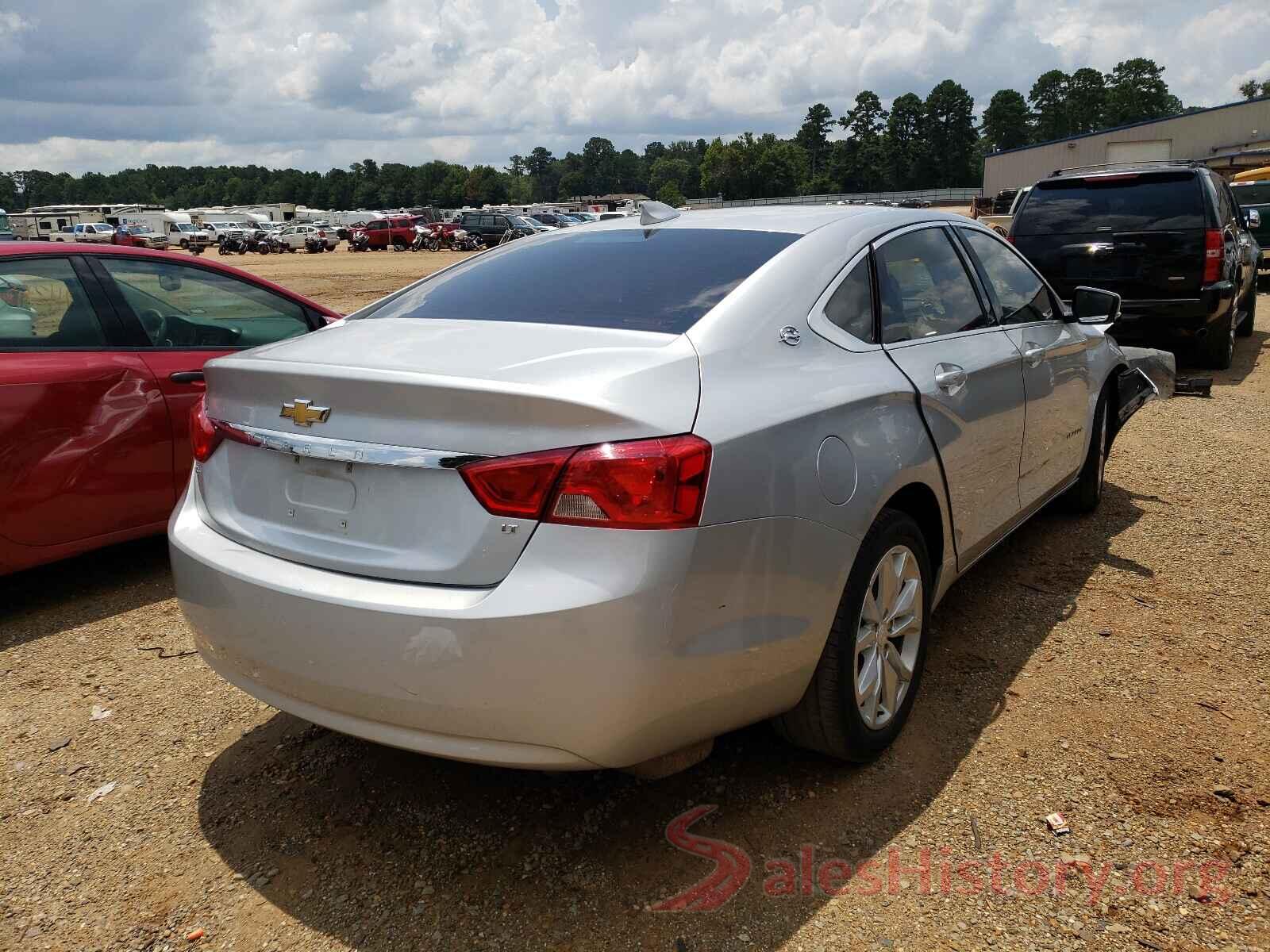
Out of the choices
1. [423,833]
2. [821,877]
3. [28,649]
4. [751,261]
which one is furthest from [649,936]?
[28,649]

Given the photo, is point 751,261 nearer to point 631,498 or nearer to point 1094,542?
point 631,498

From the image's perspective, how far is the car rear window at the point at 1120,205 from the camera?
8.73 meters

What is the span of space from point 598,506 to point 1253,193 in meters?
20.4

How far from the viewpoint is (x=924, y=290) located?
3578mm

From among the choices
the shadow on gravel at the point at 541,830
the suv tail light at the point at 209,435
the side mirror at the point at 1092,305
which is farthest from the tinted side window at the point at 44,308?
the side mirror at the point at 1092,305

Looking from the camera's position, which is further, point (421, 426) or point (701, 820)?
point (701, 820)

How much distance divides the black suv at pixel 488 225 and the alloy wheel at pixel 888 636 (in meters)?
42.3

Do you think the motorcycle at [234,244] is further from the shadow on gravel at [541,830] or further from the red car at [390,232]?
the shadow on gravel at [541,830]

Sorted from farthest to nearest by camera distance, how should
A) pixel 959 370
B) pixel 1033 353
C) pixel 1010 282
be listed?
pixel 1010 282 → pixel 1033 353 → pixel 959 370

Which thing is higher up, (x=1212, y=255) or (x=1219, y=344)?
(x=1212, y=255)

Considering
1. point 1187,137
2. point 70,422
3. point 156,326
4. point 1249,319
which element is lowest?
point 1249,319

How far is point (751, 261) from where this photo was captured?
299cm

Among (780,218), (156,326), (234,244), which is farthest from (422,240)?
(780,218)

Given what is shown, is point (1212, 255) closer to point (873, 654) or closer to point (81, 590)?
point (873, 654)
